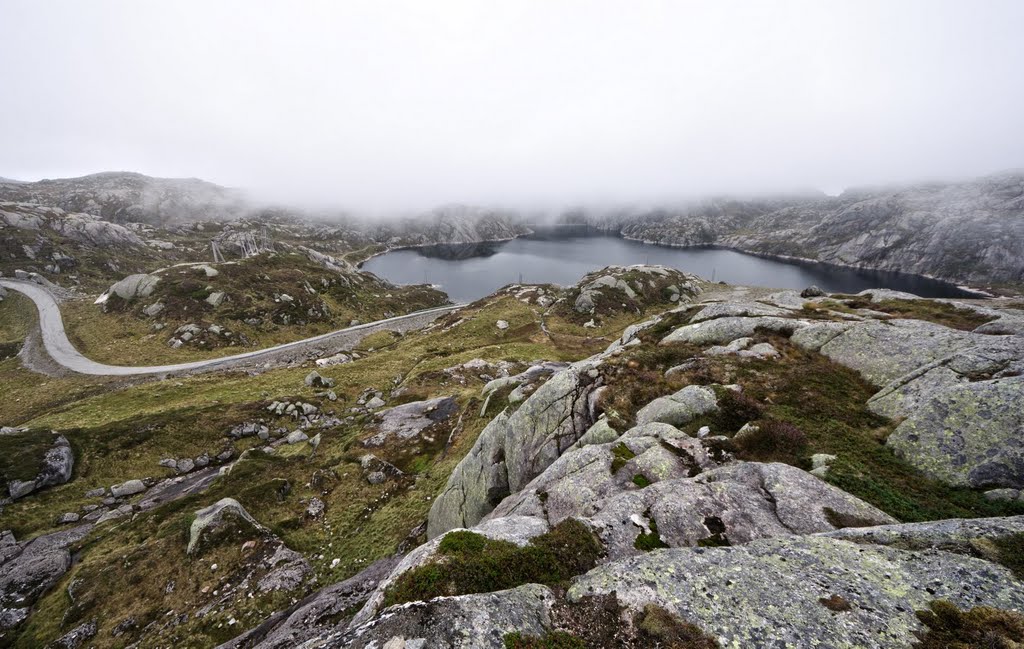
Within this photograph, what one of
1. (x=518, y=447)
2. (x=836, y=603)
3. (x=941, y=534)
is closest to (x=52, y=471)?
(x=518, y=447)

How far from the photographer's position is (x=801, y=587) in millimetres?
9406

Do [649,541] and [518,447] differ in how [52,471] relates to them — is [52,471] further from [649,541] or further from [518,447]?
[649,541]

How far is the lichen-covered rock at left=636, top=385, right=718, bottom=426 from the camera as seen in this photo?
1958cm

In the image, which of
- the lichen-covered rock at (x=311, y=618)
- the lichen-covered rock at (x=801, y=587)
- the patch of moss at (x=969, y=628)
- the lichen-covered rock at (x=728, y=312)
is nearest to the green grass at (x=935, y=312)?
the lichen-covered rock at (x=728, y=312)

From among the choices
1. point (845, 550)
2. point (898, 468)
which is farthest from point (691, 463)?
point (898, 468)

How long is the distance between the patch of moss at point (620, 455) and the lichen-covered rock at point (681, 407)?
125 inches

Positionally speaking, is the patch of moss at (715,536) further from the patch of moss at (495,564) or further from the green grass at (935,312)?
the green grass at (935,312)

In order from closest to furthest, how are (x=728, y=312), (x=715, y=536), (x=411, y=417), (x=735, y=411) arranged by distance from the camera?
(x=715, y=536), (x=735, y=411), (x=728, y=312), (x=411, y=417)

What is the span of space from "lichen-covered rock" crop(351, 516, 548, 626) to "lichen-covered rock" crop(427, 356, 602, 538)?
315 inches

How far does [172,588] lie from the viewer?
21.4m

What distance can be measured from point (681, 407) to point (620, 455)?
5400 millimetres

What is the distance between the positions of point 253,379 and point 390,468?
38.0 meters

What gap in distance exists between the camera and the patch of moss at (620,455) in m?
16.4

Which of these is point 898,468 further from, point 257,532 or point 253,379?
point 253,379
